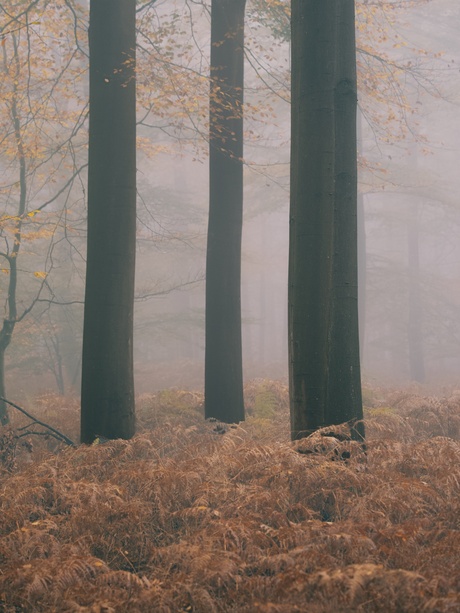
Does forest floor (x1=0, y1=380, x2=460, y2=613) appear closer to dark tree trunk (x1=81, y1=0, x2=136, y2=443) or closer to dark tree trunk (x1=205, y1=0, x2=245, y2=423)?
dark tree trunk (x1=81, y1=0, x2=136, y2=443)

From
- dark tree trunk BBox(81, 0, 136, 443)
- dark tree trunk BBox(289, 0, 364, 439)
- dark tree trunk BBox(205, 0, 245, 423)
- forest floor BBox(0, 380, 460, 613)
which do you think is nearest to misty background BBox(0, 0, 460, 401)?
dark tree trunk BBox(205, 0, 245, 423)

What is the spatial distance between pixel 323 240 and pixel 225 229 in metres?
4.45

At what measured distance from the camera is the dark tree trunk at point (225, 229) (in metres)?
10.5

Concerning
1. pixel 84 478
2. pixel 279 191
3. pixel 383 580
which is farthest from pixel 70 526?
pixel 279 191

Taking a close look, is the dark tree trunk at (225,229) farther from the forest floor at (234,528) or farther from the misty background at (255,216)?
the forest floor at (234,528)

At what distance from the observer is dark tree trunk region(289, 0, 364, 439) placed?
20.8 feet

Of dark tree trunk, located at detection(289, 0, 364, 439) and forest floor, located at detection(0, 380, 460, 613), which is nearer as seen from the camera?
forest floor, located at detection(0, 380, 460, 613)

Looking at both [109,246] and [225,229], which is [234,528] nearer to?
[109,246]

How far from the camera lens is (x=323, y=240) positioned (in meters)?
6.40

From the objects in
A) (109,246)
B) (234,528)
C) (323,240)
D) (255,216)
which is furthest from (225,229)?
(255,216)

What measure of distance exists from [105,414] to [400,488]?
408 centimetres

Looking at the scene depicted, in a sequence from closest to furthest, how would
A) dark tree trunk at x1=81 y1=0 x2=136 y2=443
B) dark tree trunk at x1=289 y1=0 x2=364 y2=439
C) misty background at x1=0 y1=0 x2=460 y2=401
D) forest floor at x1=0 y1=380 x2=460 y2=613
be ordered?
forest floor at x1=0 y1=380 x2=460 y2=613, dark tree trunk at x1=289 y1=0 x2=364 y2=439, dark tree trunk at x1=81 y1=0 x2=136 y2=443, misty background at x1=0 y1=0 x2=460 y2=401

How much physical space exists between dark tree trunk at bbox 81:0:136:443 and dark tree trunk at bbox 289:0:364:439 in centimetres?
255

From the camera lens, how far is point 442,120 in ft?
123
